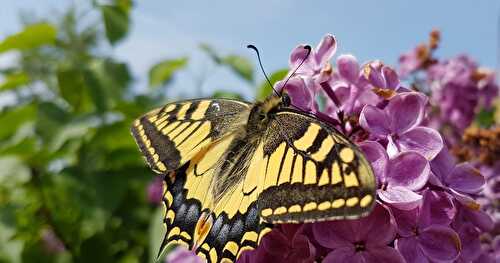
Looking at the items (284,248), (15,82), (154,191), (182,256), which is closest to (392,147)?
(284,248)

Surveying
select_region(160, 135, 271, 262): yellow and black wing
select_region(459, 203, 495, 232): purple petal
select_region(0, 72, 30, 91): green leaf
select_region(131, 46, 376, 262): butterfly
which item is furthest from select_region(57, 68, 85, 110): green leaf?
select_region(459, 203, 495, 232): purple petal

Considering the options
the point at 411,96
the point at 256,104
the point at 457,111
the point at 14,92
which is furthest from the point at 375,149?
the point at 14,92

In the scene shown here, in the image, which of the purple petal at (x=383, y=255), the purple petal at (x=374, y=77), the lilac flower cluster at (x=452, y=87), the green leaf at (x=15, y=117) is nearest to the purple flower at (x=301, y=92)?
the purple petal at (x=374, y=77)

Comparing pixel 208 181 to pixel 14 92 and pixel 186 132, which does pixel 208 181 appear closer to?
pixel 186 132

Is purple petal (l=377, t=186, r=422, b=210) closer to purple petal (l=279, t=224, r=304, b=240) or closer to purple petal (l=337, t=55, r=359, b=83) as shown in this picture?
purple petal (l=279, t=224, r=304, b=240)

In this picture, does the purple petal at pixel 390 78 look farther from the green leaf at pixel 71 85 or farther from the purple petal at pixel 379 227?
the green leaf at pixel 71 85

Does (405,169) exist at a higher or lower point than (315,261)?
higher

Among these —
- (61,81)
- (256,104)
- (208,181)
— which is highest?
(256,104)
